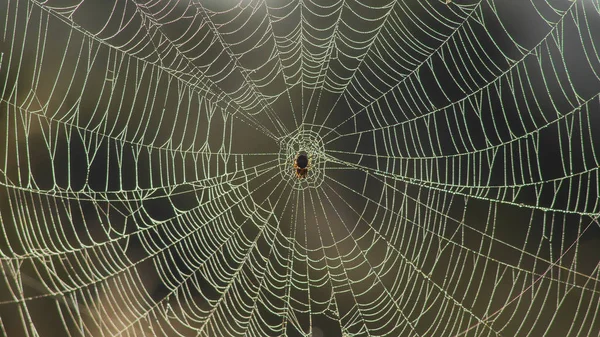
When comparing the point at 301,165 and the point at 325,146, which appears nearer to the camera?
the point at 301,165

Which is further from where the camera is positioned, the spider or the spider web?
the spider web

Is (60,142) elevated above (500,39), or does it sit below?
below

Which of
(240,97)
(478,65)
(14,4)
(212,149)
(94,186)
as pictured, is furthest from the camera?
(212,149)

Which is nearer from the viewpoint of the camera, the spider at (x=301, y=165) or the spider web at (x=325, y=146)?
the spider at (x=301, y=165)

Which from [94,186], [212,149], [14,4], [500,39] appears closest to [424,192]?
[500,39]

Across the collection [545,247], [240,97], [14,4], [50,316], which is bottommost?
[50,316]

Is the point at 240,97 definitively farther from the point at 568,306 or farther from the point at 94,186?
the point at 568,306

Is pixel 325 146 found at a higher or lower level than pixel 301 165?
higher

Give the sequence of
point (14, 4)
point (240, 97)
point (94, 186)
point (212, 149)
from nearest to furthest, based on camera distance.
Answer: point (14, 4)
point (240, 97)
point (94, 186)
point (212, 149)
